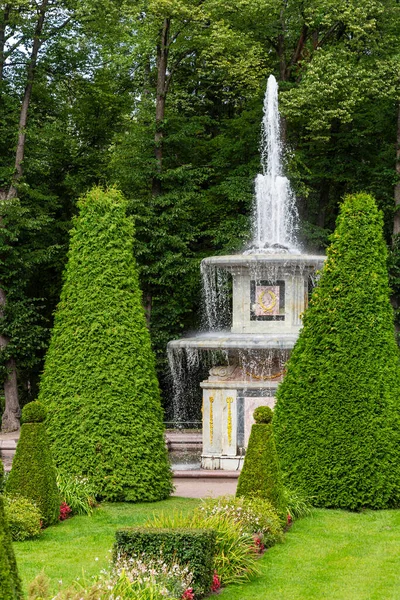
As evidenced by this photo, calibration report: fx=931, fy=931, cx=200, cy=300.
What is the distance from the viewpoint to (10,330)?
27156mm

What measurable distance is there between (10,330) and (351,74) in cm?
1247

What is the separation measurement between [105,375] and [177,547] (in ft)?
20.9

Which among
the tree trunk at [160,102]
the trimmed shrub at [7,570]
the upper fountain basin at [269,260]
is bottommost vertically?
the trimmed shrub at [7,570]

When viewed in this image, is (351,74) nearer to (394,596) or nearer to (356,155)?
(356,155)

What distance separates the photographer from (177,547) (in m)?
9.38

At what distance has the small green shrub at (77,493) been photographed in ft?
46.3

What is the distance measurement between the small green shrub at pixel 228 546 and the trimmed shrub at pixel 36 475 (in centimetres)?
280

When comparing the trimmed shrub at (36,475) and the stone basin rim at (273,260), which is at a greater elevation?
the stone basin rim at (273,260)

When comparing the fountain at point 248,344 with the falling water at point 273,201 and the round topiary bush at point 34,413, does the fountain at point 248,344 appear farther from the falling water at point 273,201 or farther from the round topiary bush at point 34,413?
the round topiary bush at point 34,413

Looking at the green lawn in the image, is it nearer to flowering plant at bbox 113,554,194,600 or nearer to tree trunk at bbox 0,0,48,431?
flowering plant at bbox 113,554,194,600

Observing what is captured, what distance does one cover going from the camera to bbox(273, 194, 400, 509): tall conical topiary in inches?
561

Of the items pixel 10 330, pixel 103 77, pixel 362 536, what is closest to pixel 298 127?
pixel 103 77

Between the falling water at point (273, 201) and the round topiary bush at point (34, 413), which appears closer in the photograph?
the round topiary bush at point (34, 413)

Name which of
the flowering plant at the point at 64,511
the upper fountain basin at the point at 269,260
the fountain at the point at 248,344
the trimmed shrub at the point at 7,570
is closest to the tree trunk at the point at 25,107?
the fountain at the point at 248,344
